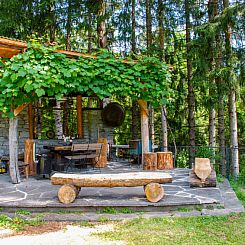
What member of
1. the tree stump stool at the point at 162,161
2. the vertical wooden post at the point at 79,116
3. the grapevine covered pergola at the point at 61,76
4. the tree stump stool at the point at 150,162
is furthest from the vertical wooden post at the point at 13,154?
the vertical wooden post at the point at 79,116

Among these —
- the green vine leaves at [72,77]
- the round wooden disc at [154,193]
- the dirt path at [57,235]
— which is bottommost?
the dirt path at [57,235]

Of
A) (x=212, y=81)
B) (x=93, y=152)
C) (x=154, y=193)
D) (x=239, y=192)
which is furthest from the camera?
(x=212, y=81)

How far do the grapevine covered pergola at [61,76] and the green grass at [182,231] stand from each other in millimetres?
3174

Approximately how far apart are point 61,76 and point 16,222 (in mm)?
3041

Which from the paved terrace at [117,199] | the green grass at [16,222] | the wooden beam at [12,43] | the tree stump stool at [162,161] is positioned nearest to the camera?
the green grass at [16,222]

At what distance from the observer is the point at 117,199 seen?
4.94 m

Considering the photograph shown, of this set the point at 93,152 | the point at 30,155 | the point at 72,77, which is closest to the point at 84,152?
the point at 93,152

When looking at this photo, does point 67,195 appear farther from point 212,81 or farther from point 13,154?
point 212,81

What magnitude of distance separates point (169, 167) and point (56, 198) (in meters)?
3.72

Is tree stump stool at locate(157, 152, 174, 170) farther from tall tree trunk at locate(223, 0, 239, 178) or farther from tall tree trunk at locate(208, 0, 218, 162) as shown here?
tall tree trunk at locate(223, 0, 239, 178)

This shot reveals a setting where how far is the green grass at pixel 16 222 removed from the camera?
4.10 m

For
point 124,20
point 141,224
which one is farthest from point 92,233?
point 124,20

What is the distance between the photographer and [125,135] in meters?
14.8

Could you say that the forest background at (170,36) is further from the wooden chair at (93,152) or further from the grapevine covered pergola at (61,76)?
the wooden chair at (93,152)
